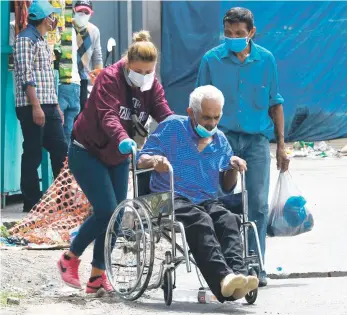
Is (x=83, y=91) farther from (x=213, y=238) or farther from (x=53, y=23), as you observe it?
(x=213, y=238)

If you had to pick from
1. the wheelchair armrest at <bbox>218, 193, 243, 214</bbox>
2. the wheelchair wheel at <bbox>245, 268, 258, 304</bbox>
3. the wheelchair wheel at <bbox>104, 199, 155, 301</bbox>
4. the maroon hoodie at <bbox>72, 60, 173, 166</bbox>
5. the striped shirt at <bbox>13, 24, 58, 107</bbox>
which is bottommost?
the wheelchair wheel at <bbox>245, 268, 258, 304</bbox>

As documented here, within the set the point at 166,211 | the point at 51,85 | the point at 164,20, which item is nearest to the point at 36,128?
the point at 51,85

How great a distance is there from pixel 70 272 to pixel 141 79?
1.30m

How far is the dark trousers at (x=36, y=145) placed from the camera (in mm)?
9859

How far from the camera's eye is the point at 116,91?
22.3ft

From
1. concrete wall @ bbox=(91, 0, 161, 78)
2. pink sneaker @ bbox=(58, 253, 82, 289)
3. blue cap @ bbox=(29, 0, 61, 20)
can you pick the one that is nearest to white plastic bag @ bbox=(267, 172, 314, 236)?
pink sneaker @ bbox=(58, 253, 82, 289)

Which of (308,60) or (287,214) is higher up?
(308,60)

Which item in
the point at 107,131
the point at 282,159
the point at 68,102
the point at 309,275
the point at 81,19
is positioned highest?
the point at 81,19

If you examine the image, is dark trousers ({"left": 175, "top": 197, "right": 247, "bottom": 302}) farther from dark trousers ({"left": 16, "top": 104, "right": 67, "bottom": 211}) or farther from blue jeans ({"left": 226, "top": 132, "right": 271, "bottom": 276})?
dark trousers ({"left": 16, "top": 104, "right": 67, "bottom": 211})

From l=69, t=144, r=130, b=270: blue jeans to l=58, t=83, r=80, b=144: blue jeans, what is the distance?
3.74 m

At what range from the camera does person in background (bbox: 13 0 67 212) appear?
967 centimetres

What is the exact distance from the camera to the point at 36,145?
32.6ft

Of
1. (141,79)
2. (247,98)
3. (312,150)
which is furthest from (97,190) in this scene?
(312,150)

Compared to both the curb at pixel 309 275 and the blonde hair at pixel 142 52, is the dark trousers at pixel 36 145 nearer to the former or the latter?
the curb at pixel 309 275
